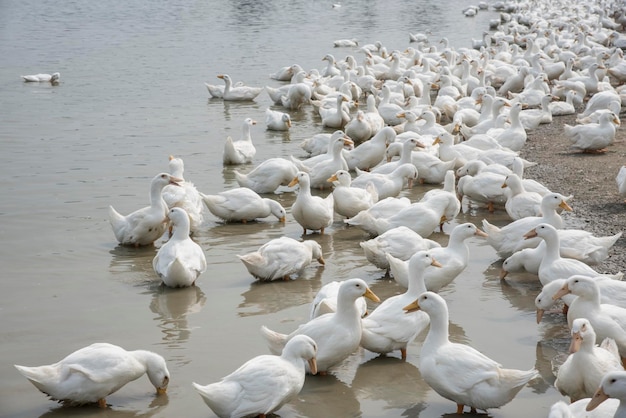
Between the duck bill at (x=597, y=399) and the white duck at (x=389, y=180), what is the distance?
266 inches

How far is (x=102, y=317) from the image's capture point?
8.41 meters

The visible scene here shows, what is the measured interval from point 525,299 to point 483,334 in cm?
110

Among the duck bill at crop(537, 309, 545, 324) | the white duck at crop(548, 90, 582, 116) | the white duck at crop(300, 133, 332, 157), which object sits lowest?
the white duck at crop(548, 90, 582, 116)

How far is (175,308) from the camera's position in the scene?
8672 mm

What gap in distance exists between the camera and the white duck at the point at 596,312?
718 cm

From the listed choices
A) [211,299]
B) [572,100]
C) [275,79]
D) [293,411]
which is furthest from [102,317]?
[275,79]

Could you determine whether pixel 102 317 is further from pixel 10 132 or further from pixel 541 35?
pixel 541 35

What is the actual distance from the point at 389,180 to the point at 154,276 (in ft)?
12.9

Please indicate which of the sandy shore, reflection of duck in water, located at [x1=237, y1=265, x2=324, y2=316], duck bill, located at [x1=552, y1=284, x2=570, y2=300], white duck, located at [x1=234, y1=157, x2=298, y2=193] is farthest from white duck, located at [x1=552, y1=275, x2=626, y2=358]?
white duck, located at [x1=234, y1=157, x2=298, y2=193]

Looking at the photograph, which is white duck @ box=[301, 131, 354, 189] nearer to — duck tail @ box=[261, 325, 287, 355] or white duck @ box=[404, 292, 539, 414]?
duck tail @ box=[261, 325, 287, 355]

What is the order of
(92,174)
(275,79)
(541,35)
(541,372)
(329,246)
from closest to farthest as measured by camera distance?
(541,372)
(329,246)
(92,174)
(275,79)
(541,35)

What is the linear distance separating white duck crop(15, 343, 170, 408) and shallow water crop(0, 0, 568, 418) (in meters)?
0.18

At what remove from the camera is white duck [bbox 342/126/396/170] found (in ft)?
45.9

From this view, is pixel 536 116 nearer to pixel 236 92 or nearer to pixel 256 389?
pixel 236 92
